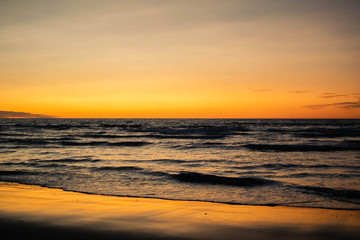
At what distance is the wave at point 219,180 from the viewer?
853 cm

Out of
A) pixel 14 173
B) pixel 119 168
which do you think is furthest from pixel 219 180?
pixel 14 173

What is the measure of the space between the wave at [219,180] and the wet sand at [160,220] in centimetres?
243

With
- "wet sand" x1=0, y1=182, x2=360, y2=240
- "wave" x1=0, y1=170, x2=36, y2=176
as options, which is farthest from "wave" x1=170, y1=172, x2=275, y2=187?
"wave" x1=0, y1=170, x2=36, y2=176

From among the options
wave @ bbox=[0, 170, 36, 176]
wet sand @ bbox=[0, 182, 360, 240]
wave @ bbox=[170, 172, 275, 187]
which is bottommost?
wave @ bbox=[0, 170, 36, 176]

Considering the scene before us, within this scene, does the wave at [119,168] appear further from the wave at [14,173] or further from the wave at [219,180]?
the wave at [14,173]

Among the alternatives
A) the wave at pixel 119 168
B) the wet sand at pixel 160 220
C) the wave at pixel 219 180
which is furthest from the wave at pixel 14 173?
the wave at pixel 219 180

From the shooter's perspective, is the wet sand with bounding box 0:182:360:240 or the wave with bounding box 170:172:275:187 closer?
the wet sand with bounding box 0:182:360:240

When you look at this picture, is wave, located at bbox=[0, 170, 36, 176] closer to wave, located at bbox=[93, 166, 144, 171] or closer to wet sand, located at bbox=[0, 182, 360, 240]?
wave, located at bbox=[93, 166, 144, 171]

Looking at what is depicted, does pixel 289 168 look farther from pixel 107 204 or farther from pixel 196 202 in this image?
pixel 107 204

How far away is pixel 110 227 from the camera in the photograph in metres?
4.45

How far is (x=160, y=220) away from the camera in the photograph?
487 centimetres

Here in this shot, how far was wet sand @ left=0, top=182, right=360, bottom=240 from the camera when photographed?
4.19 meters

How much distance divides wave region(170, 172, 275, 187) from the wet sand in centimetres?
243

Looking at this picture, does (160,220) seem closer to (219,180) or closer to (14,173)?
(219,180)
